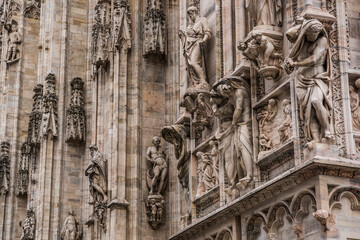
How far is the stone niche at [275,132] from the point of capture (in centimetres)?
1542

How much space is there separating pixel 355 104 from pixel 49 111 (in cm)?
1427

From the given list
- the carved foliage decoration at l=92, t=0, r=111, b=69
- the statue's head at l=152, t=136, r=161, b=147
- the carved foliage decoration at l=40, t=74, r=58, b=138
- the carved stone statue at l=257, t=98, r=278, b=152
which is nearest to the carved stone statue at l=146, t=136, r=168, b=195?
the statue's head at l=152, t=136, r=161, b=147

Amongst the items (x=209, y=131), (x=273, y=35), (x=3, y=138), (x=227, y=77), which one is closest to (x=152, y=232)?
(x=209, y=131)

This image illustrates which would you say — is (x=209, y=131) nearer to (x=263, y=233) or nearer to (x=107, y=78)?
(x=263, y=233)

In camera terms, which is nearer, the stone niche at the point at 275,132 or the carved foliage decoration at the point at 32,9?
the stone niche at the point at 275,132

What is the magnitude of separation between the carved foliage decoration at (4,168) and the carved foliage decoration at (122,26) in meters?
11.2

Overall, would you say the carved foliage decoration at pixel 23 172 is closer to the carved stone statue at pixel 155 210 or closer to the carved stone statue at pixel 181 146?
the carved stone statue at pixel 155 210

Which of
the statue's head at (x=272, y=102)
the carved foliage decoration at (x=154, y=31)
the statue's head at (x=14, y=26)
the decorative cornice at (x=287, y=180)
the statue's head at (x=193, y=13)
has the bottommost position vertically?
the decorative cornice at (x=287, y=180)

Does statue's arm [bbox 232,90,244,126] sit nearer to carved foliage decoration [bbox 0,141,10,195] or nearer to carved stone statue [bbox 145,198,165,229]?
carved stone statue [bbox 145,198,165,229]

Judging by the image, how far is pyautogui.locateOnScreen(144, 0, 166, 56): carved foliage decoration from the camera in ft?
74.7

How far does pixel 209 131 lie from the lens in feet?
62.3

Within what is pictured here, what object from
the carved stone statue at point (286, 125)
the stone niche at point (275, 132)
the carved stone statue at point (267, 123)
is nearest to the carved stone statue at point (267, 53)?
the stone niche at point (275, 132)

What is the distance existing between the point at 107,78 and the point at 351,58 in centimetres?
1011

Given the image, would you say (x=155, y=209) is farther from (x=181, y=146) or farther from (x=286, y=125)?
(x=286, y=125)
